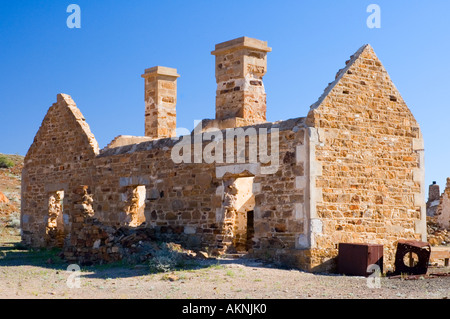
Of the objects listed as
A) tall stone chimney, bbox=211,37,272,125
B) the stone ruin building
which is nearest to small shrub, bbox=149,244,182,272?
the stone ruin building

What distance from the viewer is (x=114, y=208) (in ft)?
51.3

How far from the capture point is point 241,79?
1658 cm

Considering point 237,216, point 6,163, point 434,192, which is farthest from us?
point 6,163

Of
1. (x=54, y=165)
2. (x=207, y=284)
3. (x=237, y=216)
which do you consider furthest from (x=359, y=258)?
(x=54, y=165)

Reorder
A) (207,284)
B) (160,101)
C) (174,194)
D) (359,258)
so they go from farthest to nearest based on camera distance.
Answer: (160,101)
(174,194)
(359,258)
(207,284)

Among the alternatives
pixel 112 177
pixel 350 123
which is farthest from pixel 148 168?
pixel 350 123

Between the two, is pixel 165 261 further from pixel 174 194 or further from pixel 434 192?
pixel 434 192

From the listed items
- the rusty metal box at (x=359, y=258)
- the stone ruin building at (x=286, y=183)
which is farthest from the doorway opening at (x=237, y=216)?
the rusty metal box at (x=359, y=258)

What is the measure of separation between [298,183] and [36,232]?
928 cm

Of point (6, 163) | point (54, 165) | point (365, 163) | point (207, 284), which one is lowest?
point (207, 284)

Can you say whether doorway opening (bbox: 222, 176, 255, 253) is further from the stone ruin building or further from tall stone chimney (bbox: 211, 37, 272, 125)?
tall stone chimney (bbox: 211, 37, 272, 125)

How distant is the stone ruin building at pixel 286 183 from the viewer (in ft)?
39.1

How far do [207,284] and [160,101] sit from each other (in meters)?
9.97

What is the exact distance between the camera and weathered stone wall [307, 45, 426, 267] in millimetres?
11969
